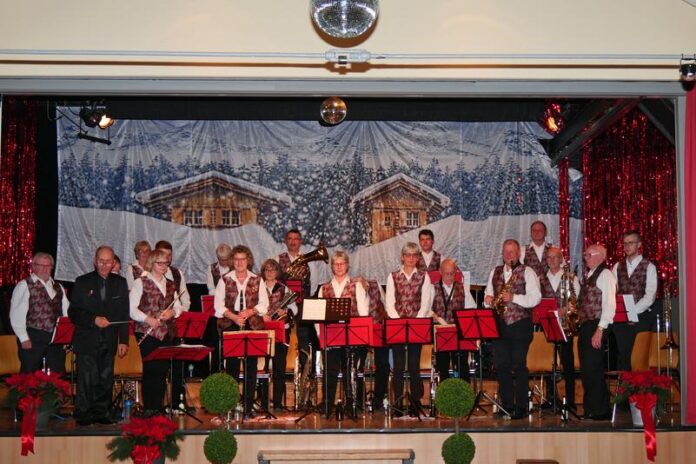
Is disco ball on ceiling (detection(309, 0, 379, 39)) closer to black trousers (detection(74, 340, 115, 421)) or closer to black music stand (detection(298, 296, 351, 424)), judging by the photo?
black music stand (detection(298, 296, 351, 424))

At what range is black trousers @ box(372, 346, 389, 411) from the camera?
10477 millimetres

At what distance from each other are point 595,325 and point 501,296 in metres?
0.95

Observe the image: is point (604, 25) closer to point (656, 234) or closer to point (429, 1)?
point (429, 1)

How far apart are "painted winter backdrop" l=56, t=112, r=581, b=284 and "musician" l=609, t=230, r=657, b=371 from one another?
338 cm

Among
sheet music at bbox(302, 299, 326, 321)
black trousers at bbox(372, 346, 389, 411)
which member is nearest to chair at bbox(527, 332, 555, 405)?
black trousers at bbox(372, 346, 389, 411)

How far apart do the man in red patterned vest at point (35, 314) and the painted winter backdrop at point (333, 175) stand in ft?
11.3

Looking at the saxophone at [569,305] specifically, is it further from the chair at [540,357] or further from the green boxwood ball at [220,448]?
the green boxwood ball at [220,448]

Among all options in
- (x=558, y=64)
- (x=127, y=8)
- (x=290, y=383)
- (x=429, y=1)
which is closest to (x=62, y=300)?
(x=290, y=383)

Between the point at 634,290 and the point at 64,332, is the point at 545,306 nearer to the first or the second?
the point at 634,290

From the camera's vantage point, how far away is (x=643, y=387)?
8.73 m

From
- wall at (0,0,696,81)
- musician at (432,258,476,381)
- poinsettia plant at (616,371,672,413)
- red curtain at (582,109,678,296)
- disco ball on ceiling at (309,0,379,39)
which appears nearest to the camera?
disco ball on ceiling at (309,0,379,39)

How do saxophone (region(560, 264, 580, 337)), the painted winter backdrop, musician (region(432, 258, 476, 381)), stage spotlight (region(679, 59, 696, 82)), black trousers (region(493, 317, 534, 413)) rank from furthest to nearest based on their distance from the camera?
the painted winter backdrop → musician (region(432, 258, 476, 381)) → saxophone (region(560, 264, 580, 337)) → black trousers (region(493, 317, 534, 413)) → stage spotlight (region(679, 59, 696, 82))

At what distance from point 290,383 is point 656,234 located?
16.0 feet

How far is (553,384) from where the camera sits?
10055 millimetres
